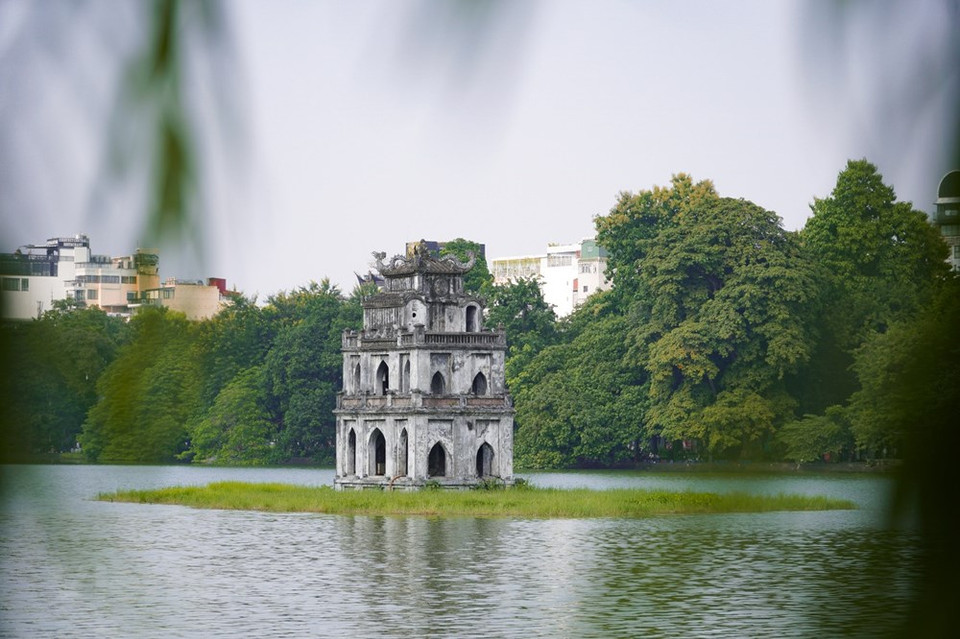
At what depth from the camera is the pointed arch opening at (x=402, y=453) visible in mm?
44656

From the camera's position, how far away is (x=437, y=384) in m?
45.8

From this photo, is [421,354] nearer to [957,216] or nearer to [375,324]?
[375,324]

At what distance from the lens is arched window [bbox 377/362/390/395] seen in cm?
4659

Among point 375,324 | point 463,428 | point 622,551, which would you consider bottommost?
point 622,551

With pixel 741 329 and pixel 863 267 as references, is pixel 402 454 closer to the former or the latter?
pixel 741 329

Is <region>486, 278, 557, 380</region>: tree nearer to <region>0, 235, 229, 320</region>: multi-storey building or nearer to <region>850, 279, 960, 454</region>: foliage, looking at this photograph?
<region>0, 235, 229, 320</region>: multi-storey building

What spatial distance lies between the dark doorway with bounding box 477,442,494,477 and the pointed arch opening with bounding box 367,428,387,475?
281 centimetres

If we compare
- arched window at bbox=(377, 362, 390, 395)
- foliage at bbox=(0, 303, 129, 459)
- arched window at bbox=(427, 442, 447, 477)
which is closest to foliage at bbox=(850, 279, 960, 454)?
foliage at bbox=(0, 303, 129, 459)

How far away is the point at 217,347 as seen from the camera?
7.63ft

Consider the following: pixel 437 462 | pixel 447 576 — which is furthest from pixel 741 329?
pixel 437 462

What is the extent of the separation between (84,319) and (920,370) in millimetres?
1090

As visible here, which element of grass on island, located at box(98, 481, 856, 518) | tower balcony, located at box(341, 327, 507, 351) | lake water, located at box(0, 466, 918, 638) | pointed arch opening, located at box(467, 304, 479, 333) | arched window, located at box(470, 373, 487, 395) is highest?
pointed arch opening, located at box(467, 304, 479, 333)

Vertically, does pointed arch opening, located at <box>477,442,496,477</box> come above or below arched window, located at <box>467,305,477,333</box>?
below

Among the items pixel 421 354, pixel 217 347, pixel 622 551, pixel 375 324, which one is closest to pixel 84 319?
pixel 217 347
